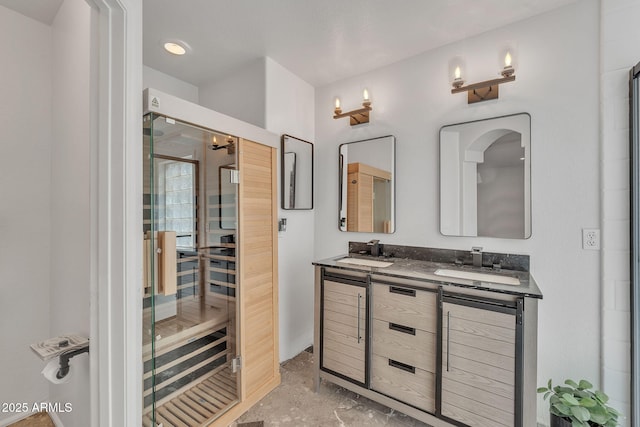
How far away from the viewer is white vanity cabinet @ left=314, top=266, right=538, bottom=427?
1.38 meters

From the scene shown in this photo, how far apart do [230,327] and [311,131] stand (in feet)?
6.23

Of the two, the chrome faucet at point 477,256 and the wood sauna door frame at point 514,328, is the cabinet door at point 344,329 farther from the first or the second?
the chrome faucet at point 477,256

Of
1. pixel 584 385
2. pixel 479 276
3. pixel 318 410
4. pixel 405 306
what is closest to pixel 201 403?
pixel 318 410

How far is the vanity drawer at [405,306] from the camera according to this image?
5.32 ft

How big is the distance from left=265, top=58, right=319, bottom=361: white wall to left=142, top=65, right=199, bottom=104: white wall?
36.2 inches

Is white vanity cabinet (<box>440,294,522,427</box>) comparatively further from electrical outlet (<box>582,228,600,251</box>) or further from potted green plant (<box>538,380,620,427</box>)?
electrical outlet (<box>582,228,600,251</box>)

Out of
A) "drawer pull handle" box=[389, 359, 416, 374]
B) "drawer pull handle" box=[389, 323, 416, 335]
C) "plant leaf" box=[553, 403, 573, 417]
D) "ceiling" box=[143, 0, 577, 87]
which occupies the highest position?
"ceiling" box=[143, 0, 577, 87]

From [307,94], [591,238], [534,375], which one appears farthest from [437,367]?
[307,94]
